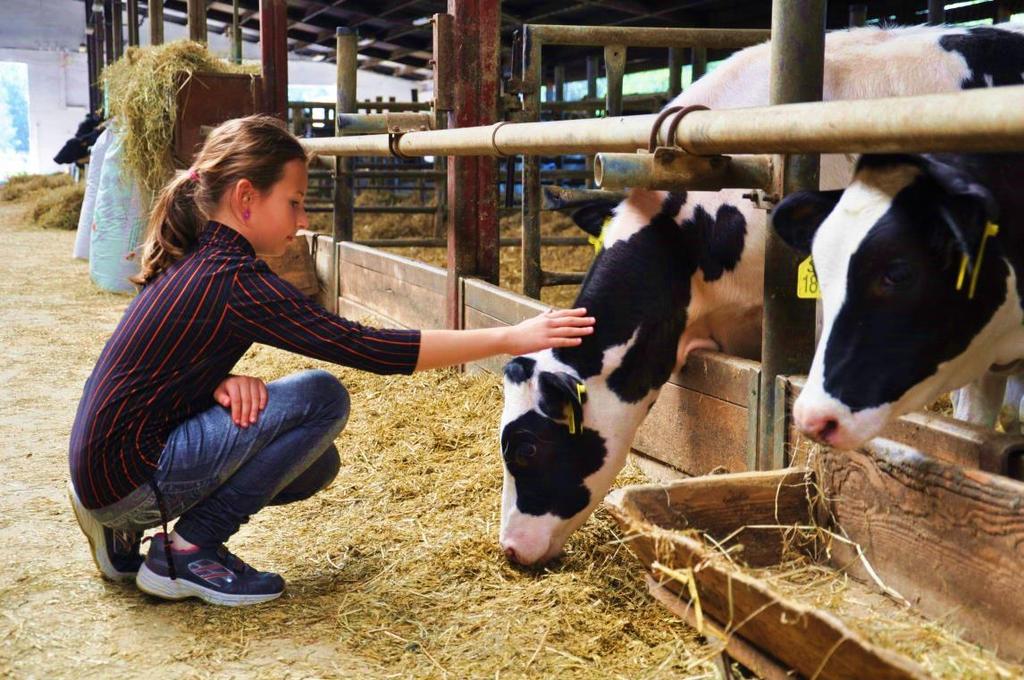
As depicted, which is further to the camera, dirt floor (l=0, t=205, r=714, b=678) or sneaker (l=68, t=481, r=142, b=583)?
sneaker (l=68, t=481, r=142, b=583)

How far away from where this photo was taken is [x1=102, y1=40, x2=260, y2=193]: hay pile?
26.9 feet

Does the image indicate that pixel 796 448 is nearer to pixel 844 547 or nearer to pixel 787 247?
pixel 844 547

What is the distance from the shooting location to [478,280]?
486cm

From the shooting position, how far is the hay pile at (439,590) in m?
2.30

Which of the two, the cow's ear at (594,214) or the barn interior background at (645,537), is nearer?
the barn interior background at (645,537)

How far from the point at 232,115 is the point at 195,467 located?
6.27m

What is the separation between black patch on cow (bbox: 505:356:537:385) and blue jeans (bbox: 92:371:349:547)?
474mm

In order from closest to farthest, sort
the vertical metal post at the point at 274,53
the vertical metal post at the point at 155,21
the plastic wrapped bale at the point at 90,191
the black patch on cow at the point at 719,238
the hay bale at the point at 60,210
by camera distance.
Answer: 1. the black patch on cow at the point at 719,238
2. the vertical metal post at the point at 274,53
3. the plastic wrapped bale at the point at 90,191
4. the vertical metal post at the point at 155,21
5. the hay bale at the point at 60,210

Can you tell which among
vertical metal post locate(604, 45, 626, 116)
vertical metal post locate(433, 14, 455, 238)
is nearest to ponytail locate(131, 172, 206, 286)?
vertical metal post locate(433, 14, 455, 238)

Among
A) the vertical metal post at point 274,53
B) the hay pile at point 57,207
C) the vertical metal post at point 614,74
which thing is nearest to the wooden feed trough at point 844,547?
the vertical metal post at point 614,74

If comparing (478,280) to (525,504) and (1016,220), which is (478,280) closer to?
(525,504)

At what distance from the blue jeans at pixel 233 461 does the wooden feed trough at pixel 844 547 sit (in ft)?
3.00

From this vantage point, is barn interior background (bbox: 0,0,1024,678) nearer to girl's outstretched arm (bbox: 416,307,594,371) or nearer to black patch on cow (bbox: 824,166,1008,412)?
black patch on cow (bbox: 824,166,1008,412)

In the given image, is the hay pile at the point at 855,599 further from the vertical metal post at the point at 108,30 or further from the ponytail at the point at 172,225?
the vertical metal post at the point at 108,30
